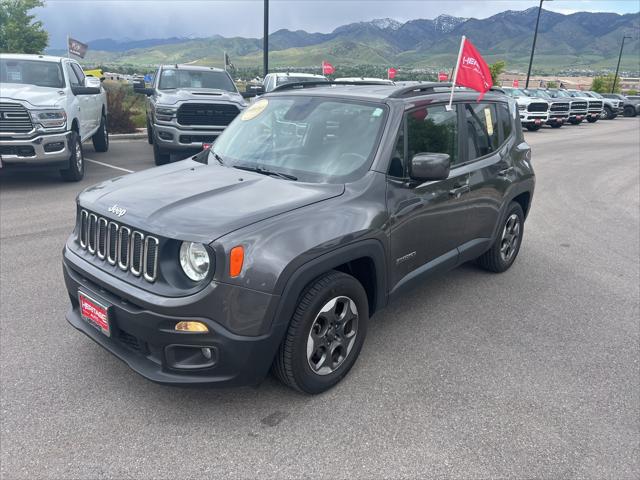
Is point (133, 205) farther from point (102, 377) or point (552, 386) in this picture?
point (552, 386)

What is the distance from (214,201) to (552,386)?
245 cm

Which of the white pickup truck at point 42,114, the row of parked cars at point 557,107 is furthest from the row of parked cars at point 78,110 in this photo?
the row of parked cars at point 557,107

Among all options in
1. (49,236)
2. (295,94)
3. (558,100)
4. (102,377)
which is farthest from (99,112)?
(558,100)

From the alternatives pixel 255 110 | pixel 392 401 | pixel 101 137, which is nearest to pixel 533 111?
pixel 101 137

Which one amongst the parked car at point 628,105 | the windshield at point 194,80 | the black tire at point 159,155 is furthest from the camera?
the parked car at point 628,105

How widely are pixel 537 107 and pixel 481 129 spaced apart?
852 inches

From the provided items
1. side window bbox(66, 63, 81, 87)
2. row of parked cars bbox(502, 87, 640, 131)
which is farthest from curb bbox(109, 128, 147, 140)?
row of parked cars bbox(502, 87, 640, 131)

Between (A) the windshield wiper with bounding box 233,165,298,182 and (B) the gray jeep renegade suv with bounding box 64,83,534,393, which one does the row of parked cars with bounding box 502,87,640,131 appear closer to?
(B) the gray jeep renegade suv with bounding box 64,83,534,393

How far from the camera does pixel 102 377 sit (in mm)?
3342

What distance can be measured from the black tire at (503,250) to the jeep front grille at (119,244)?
3462mm

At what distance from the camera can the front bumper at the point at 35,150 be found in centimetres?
788

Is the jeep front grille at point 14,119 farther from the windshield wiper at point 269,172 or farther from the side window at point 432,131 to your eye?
the side window at point 432,131

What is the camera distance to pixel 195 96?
1020 centimetres

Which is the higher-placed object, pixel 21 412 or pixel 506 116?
pixel 506 116
